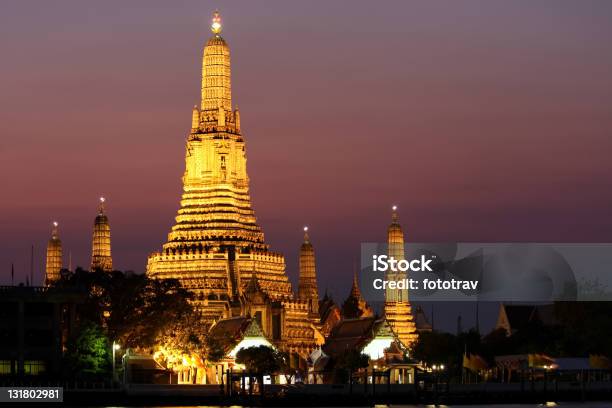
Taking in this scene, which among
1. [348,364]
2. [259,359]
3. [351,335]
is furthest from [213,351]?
[351,335]

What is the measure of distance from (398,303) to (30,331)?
61.2 m

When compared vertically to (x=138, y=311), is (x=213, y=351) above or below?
below

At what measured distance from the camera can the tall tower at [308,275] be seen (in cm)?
18776

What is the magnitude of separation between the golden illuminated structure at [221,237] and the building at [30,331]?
1429 inches

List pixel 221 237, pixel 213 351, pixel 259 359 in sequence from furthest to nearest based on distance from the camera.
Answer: pixel 221 237
pixel 213 351
pixel 259 359

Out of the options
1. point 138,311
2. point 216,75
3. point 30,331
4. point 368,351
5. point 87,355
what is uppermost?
point 216,75

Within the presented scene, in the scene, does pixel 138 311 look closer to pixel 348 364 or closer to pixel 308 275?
pixel 348 364

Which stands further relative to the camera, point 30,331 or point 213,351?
point 213,351

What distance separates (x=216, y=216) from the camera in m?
174

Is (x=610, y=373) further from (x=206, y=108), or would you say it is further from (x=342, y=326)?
(x=206, y=108)

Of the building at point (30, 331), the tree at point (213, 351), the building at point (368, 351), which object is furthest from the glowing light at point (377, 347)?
the building at point (30, 331)

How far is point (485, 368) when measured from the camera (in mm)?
166500

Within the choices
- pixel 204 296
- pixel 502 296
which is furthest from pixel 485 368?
pixel 204 296

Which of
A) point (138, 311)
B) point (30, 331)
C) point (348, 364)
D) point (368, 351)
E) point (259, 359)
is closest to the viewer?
point (30, 331)
